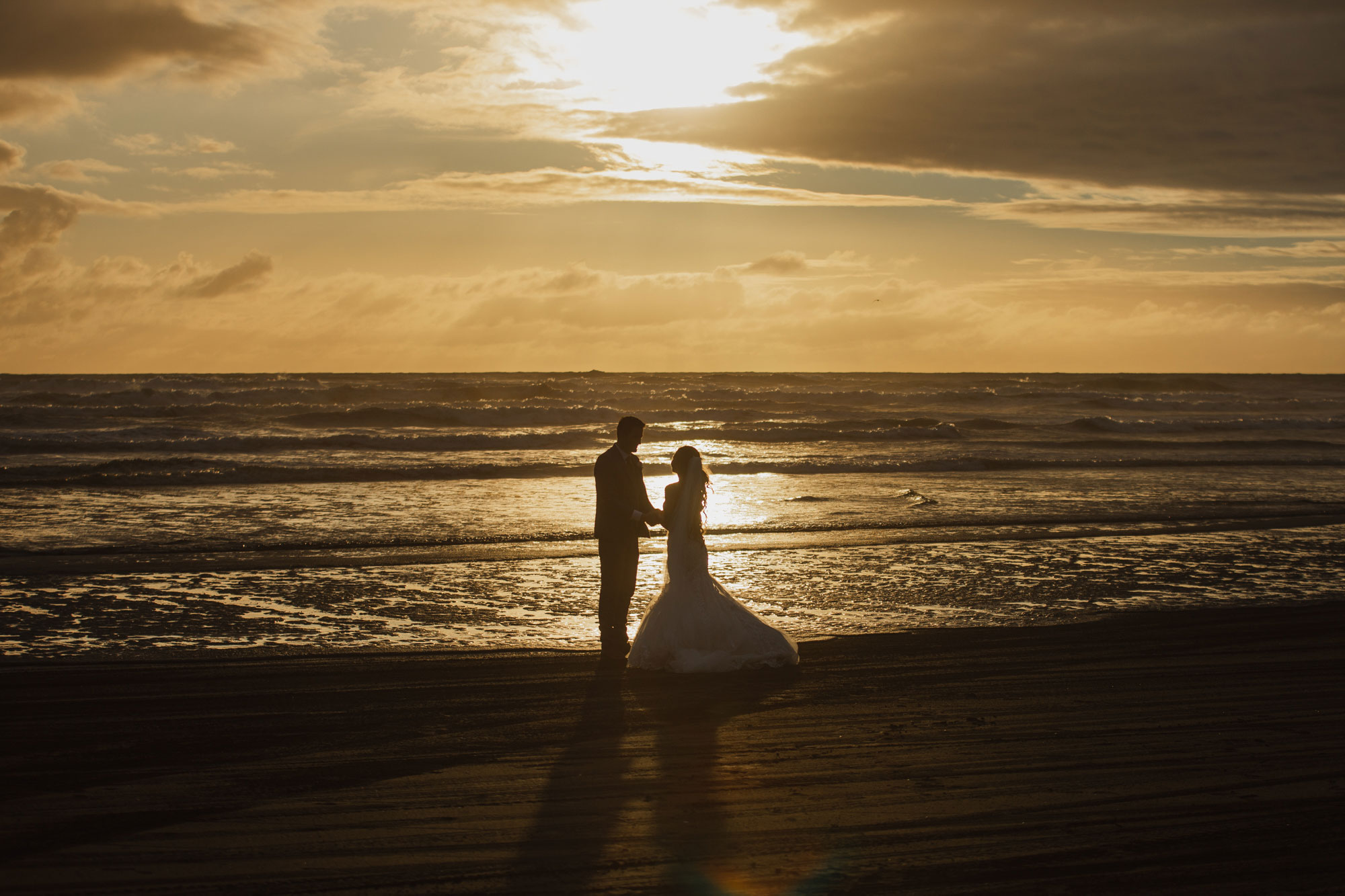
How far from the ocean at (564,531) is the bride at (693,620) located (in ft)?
3.22

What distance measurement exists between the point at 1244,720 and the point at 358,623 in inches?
283

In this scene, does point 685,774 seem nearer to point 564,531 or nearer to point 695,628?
point 695,628

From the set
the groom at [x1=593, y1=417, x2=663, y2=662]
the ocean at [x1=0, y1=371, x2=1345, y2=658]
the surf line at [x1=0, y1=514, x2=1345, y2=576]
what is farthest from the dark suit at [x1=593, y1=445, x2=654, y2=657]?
the surf line at [x1=0, y1=514, x2=1345, y2=576]

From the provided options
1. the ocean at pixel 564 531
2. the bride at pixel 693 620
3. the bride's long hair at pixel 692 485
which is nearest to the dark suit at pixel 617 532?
the bride at pixel 693 620

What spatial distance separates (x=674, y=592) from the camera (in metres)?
7.88

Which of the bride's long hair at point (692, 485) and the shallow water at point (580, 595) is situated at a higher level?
the bride's long hair at point (692, 485)

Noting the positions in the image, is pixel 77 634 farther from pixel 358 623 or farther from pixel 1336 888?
pixel 1336 888

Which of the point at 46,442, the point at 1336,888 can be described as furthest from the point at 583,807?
the point at 46,442

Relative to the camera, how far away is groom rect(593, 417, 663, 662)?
26.6ft

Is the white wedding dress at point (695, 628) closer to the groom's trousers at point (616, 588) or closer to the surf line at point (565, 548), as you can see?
the groom's trousers at point (616, 588)

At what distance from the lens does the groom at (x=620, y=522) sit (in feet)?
26.6

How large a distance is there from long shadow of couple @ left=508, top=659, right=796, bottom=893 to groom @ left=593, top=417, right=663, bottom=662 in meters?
0.81

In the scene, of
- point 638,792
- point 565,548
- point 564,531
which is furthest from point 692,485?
point 564,531

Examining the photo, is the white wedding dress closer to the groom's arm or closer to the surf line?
the groom's arm
